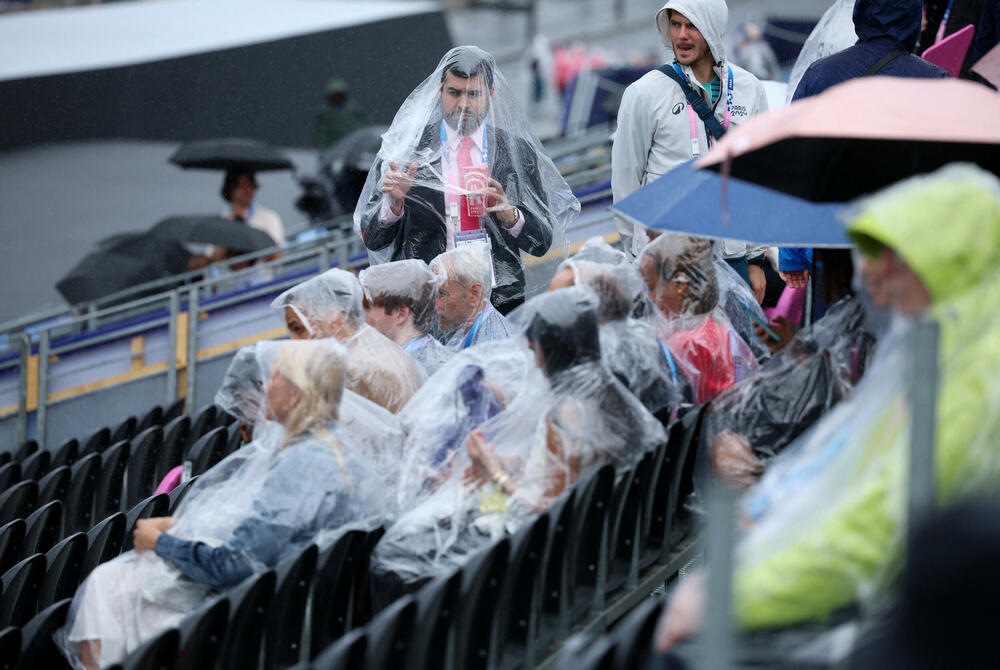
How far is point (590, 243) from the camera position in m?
3.70

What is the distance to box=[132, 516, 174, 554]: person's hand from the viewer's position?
309 cm

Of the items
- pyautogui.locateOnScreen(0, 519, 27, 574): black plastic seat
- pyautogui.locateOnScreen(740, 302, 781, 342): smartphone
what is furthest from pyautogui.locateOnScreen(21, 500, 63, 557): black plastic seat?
pyautogui.locateOnScreen(740, 302, 781, 342): smartphone

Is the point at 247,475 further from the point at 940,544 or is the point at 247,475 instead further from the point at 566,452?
the point at 940,544

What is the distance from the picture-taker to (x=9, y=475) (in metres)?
5.21

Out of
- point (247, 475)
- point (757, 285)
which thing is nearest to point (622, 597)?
point (247, 475)

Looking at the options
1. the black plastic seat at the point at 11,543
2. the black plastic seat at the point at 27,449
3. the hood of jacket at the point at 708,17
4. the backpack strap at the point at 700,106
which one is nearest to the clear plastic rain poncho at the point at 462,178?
the backpack strap at the point at 700,106

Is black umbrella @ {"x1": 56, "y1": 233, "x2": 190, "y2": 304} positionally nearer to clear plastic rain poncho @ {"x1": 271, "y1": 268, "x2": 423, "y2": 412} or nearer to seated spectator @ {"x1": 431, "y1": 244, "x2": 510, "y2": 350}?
seated spectator @ {"x1": 431, "y1": 244, "x2": 510, "y2": 350}

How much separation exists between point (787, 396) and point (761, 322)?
887mm

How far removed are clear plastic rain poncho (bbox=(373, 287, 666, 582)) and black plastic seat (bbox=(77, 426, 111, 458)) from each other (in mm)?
2891

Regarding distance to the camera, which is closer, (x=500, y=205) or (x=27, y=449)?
(x=500, y=205)

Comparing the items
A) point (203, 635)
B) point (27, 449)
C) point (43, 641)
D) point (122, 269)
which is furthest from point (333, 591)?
point (122, 269)

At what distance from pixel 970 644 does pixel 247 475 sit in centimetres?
202

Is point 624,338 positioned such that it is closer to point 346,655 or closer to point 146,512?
point 346,655

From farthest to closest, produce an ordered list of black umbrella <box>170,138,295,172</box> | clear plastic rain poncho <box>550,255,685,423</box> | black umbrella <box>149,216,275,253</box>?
1. black umbrella <box>170,138,295,172</box>
2. black umbrella <box>149,216,275,253</box>
3. clear plastic rain poncho <box>550,255,685,423</box>
